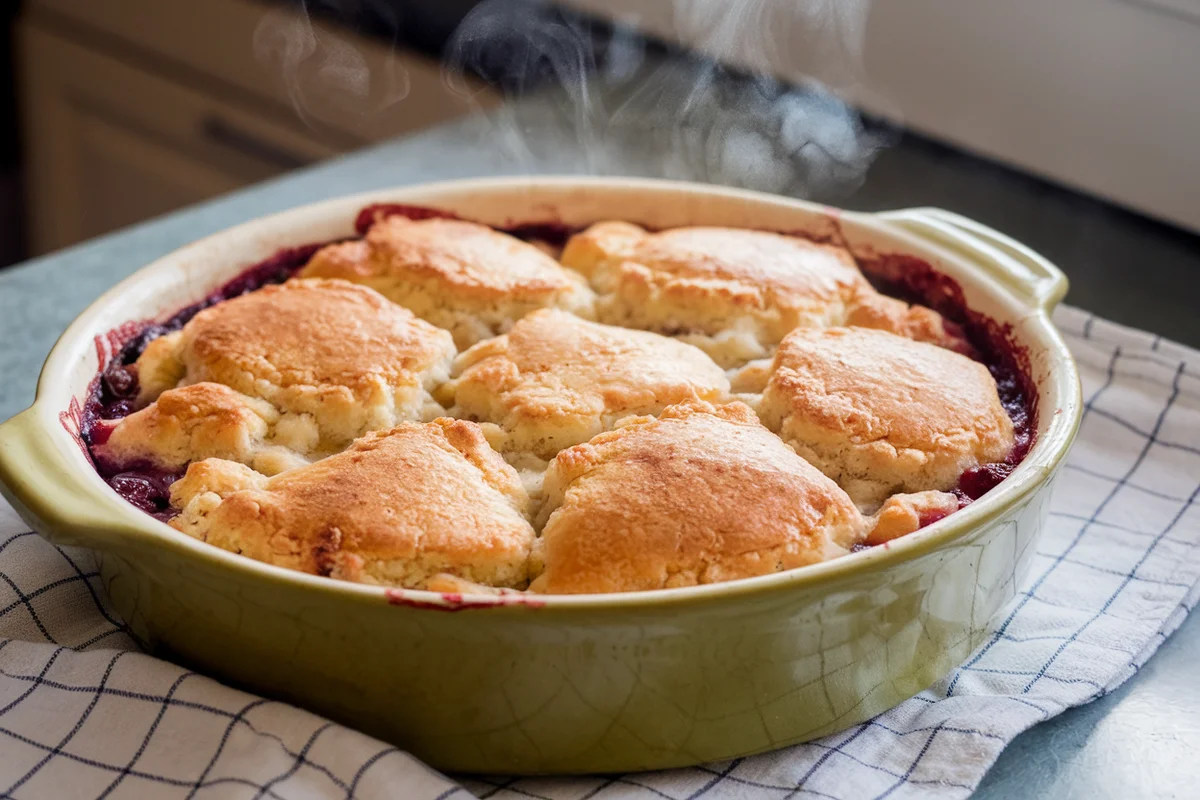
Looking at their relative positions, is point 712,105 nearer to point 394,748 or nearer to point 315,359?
point 315,359

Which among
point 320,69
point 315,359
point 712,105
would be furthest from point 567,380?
point 320,69

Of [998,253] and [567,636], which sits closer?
[567,636]

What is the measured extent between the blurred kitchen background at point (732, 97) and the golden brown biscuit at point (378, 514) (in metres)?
1.06

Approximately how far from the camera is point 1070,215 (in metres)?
1.94

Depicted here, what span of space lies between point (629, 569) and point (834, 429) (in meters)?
0.27

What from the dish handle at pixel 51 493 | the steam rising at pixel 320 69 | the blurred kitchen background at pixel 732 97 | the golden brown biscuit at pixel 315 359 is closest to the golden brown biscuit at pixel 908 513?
the golden brown biscuit at pixel 315 359

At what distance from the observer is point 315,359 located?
1.19m

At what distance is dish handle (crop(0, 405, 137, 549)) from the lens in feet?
3.01

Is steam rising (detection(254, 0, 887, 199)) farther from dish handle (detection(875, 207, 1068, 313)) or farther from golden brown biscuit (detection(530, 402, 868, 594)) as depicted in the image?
golden brown biscuit (detection(530, 402, 868, 594))

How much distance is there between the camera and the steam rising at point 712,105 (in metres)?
2.08

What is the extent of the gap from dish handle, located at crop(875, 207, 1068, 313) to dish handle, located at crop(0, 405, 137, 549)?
2.95 feet

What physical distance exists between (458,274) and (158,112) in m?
2.05

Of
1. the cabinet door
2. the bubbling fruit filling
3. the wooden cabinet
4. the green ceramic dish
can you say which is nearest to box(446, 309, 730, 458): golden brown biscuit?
the bubbling fruit filling

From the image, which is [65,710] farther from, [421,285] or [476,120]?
[476,120]
